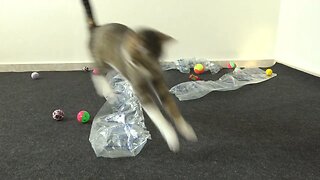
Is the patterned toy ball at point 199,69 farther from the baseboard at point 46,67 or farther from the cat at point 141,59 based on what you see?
the cat at point 141,59

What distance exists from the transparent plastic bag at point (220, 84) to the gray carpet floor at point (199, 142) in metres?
0.07

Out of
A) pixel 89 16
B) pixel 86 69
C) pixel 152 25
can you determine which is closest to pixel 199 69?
pixel 152 25

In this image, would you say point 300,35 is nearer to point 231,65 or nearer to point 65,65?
point 231,65

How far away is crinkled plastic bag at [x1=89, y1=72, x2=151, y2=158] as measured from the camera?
1.42 m

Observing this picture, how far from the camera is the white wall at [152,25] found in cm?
283

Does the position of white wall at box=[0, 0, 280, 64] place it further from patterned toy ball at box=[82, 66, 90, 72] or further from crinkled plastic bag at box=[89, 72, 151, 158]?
crinkled plastic bag at box=[89, 72, 151, 158]

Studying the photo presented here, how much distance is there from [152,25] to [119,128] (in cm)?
157

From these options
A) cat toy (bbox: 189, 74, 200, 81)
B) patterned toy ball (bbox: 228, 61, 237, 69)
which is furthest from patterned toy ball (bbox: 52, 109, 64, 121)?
patterned toy ball (bbox: 228, 61, 237, 69)

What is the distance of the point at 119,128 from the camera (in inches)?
59.8

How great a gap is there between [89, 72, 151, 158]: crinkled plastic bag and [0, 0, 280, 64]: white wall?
1213mm

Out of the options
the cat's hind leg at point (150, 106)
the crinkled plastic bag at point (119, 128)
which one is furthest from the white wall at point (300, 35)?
the cat's hind leg at point (150, 106)

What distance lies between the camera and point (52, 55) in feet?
9.82

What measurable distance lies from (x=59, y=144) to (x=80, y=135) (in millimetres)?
121

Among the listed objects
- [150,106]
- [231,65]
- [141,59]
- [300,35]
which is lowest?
[231,65]
